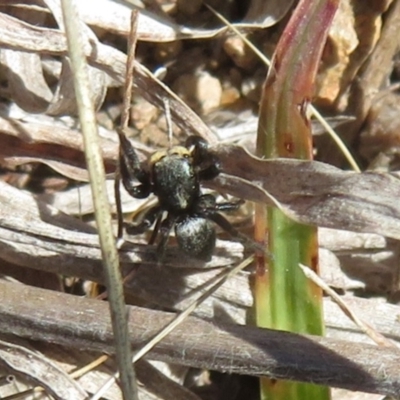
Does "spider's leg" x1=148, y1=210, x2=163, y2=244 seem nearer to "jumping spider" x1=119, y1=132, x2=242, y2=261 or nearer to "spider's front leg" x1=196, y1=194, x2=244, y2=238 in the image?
"jumping spider" x1=119, y1=132, x2=242, y2=261

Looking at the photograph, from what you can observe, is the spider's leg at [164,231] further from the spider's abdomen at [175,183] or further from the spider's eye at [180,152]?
the spider's eye at [180,152]

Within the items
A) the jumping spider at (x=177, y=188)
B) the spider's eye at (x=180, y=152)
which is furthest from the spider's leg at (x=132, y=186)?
the spider's eye at (x=180, y=152)

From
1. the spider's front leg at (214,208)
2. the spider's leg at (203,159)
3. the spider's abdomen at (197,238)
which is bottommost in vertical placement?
the spider's abdomen at (197,238)

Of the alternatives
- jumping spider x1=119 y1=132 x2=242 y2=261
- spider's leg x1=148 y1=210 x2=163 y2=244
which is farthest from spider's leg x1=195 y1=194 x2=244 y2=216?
spider's leg x1=148 y1=210 x2=163 y2=244

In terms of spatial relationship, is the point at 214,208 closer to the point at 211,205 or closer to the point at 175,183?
the point at 211,205

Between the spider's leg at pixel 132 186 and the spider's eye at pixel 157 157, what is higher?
the spider's eye at pixel 157 157

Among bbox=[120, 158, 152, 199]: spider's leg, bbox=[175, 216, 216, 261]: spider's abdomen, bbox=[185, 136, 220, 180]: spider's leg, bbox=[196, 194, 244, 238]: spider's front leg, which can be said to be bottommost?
bbox=[175, 216, 216, 261]: spider's abdomen

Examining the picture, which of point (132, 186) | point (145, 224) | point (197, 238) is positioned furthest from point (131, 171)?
point (197, 238)

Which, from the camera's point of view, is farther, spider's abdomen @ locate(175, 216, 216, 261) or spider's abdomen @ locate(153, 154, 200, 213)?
spider's abdomen @ locate(153, 154, 200, 213)
